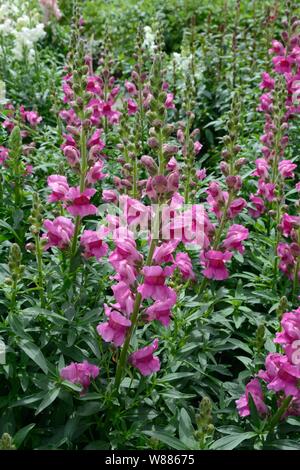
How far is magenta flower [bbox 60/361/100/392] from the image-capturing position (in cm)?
311

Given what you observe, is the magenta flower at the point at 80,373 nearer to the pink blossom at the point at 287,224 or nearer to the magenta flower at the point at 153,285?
the magenta flower at the point at 153,285

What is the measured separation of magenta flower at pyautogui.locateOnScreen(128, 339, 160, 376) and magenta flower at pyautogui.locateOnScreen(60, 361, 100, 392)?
21 centimetres

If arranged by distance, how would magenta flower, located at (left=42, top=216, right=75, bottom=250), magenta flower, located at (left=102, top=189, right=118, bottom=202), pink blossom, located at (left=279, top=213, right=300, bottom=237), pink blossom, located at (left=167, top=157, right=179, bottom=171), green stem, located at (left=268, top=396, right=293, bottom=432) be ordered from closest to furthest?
green stem, located at (left=268, top=396, right=293, bottom=432)
pink blossom, located at (left=167, top=157, right=179, bottom=171)
magenta flower, located at (left=42, top=216, right=75, bottom=250)
pink blossom, located at (left=279, top=213, right=300, bottom=237)
magenta flower, located at (left=102, top=189, right=118, bottom=202)

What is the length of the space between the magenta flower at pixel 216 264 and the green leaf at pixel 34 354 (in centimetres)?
113

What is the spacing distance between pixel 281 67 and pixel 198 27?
234 inches

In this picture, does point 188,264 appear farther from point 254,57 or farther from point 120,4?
point 120,4

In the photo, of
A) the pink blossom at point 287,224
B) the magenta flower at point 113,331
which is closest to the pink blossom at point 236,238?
→ the pink blossom at point 287,224

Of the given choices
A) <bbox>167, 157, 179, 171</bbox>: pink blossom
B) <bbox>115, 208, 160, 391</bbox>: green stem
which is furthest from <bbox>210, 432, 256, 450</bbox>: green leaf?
<bbox>167, 157, 179, 171</bbox>: pink blossom

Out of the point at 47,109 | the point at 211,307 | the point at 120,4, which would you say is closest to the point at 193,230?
the point at 211,307

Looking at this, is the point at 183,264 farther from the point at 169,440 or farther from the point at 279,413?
the point at 169,440

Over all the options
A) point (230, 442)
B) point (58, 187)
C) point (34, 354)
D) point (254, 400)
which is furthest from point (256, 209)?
point (34, 354)

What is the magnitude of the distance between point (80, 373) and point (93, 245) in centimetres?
80

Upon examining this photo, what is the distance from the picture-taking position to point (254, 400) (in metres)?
3.18

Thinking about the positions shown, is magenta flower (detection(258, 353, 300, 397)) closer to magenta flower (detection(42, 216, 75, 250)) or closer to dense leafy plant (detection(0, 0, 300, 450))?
dense leafy plant (detection(0, 0, 300, 450))
